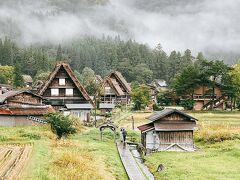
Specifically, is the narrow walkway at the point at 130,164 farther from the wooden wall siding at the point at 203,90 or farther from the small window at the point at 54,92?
the wooden wall siding at the point at 203,90

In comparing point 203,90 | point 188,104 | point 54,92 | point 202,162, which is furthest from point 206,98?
point 202,162

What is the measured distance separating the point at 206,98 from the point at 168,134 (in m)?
46.6

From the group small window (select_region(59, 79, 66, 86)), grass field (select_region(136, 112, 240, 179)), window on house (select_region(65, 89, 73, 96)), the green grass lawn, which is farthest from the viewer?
window on house (select_region(65, 89, 73, 96))

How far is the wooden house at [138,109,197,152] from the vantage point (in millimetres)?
39094

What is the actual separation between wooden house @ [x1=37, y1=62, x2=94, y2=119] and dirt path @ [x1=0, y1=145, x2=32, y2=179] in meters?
24.0

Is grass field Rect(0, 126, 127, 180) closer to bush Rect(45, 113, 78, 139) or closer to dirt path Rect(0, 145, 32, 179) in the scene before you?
dirt path Rect(0, 145, 32, 179)

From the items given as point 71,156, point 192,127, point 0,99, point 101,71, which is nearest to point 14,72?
point 101,71

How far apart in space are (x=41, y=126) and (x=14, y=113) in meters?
3.26

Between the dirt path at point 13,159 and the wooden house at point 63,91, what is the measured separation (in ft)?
78.7

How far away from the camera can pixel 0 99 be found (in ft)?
157

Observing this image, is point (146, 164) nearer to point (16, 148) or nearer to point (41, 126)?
point (16, 148)

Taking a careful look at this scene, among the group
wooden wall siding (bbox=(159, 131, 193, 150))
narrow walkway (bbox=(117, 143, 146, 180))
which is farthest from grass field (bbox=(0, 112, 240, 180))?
wooden wall siding (bbox=(159, 131, 193, 150))

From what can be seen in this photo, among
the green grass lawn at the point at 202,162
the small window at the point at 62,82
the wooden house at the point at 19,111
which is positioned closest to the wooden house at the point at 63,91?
the small window at the point at 62,82

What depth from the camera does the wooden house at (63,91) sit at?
55906mm
